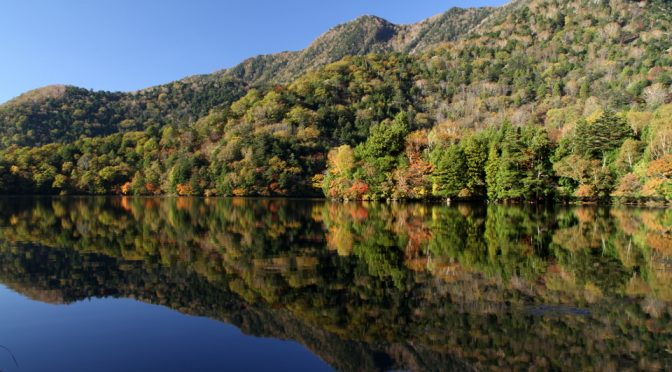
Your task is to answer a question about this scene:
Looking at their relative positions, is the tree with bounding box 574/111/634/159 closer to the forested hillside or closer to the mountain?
the forested hillside

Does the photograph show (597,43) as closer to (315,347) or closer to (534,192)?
(534,192)

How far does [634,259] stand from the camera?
1673 centimetres

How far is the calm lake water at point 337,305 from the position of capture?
28.2 ft

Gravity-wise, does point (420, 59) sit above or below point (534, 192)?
above

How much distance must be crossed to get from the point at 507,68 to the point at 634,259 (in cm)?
13543

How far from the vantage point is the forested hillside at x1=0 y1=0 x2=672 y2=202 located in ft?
186

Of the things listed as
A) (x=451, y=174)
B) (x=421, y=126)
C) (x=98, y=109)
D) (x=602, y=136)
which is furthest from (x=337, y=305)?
(x=98, y=109)

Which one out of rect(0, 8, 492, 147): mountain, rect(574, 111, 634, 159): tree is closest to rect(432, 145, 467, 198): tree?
rect(574, 111, 634, 159): tree

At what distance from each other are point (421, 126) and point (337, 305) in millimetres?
108739

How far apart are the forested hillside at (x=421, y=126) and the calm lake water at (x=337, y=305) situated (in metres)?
39.3

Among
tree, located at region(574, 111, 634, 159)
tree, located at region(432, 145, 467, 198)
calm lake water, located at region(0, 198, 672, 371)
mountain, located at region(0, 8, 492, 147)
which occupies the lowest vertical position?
calm lake water, located at region(0, 198, 672, 371)

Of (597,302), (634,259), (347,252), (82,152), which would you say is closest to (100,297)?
(347,252)

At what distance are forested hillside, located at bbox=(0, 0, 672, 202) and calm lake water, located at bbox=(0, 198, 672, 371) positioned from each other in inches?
1548

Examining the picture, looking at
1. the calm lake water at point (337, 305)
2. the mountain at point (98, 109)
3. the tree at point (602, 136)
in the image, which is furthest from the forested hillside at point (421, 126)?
the calm lake water at point (337, 305)
